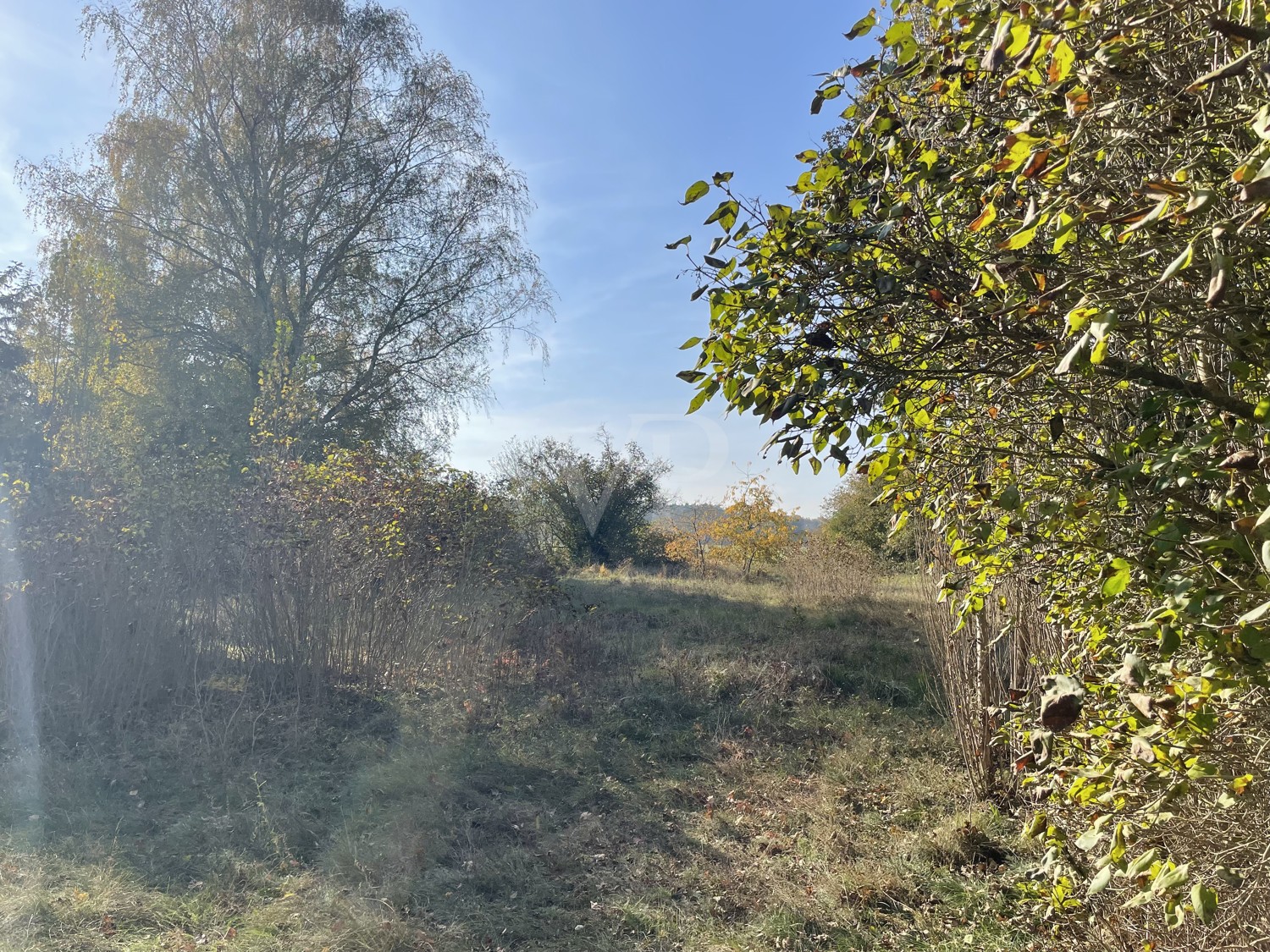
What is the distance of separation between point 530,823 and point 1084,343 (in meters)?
4.37

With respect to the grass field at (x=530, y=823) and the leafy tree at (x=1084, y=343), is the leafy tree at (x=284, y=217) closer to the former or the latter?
the grass field at (x=530, y=823)

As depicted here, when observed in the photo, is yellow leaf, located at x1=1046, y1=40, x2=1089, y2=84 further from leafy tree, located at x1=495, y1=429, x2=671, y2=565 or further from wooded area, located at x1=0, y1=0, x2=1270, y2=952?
leafy tree, located at x1=495, y1=429, x2=671, y2=565

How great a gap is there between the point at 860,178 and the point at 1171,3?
647mm

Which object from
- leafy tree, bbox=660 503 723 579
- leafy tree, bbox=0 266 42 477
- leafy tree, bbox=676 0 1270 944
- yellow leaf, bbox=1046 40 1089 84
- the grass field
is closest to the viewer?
yellow leaf, bbox=1046 40 1089 84

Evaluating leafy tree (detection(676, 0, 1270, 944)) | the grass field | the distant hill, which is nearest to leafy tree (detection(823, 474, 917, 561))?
the distant hill

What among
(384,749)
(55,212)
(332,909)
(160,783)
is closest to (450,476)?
(384,749)

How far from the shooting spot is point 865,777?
5.12 m

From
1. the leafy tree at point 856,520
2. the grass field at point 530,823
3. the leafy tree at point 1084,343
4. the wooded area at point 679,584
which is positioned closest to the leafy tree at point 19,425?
the wooded area at point 679,584

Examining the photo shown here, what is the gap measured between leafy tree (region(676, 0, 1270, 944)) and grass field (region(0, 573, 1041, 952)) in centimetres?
163

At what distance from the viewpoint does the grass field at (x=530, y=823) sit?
129 inches

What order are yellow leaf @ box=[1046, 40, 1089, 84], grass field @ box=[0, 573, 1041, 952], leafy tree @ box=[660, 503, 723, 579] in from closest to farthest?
yellow leaf @ box=[1046, 40, 1089, 84] < grass field @ box=[0, 573, 1041, 952] < leafy tree @ box=[660, 503, 723, 579]

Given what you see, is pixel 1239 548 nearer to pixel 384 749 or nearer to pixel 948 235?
pixel 948 235

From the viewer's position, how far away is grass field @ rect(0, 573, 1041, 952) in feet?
10.7

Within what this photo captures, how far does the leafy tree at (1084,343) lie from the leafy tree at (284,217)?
9.96 metres
